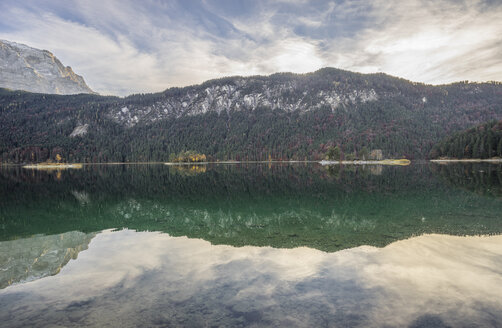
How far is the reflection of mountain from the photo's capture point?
10125mm

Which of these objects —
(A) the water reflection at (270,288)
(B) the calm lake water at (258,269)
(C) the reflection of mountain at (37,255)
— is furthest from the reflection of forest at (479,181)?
(C) the reflection of mountain at (37,255)

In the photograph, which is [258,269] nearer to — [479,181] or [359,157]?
[479,181]

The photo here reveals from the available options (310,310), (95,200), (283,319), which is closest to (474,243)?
(310,310)

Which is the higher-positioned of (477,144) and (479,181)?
(477,144)

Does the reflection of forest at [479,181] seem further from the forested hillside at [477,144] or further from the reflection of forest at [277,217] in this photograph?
the forested hillside at [477,144]

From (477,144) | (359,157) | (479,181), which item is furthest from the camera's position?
(359,157)

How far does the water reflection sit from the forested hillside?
137903 millimetres

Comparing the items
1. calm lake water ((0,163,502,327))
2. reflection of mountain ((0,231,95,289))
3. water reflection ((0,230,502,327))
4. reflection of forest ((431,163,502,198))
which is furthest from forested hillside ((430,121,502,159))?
reflection of mountain ((0,231,95,289))

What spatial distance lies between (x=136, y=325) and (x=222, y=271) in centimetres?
378

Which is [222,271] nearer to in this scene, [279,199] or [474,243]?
[474,243]

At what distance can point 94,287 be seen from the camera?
29.2 feet

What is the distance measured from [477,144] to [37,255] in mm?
154577

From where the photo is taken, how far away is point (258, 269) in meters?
10.2

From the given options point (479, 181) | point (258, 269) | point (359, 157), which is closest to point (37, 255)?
point (258, 269)
